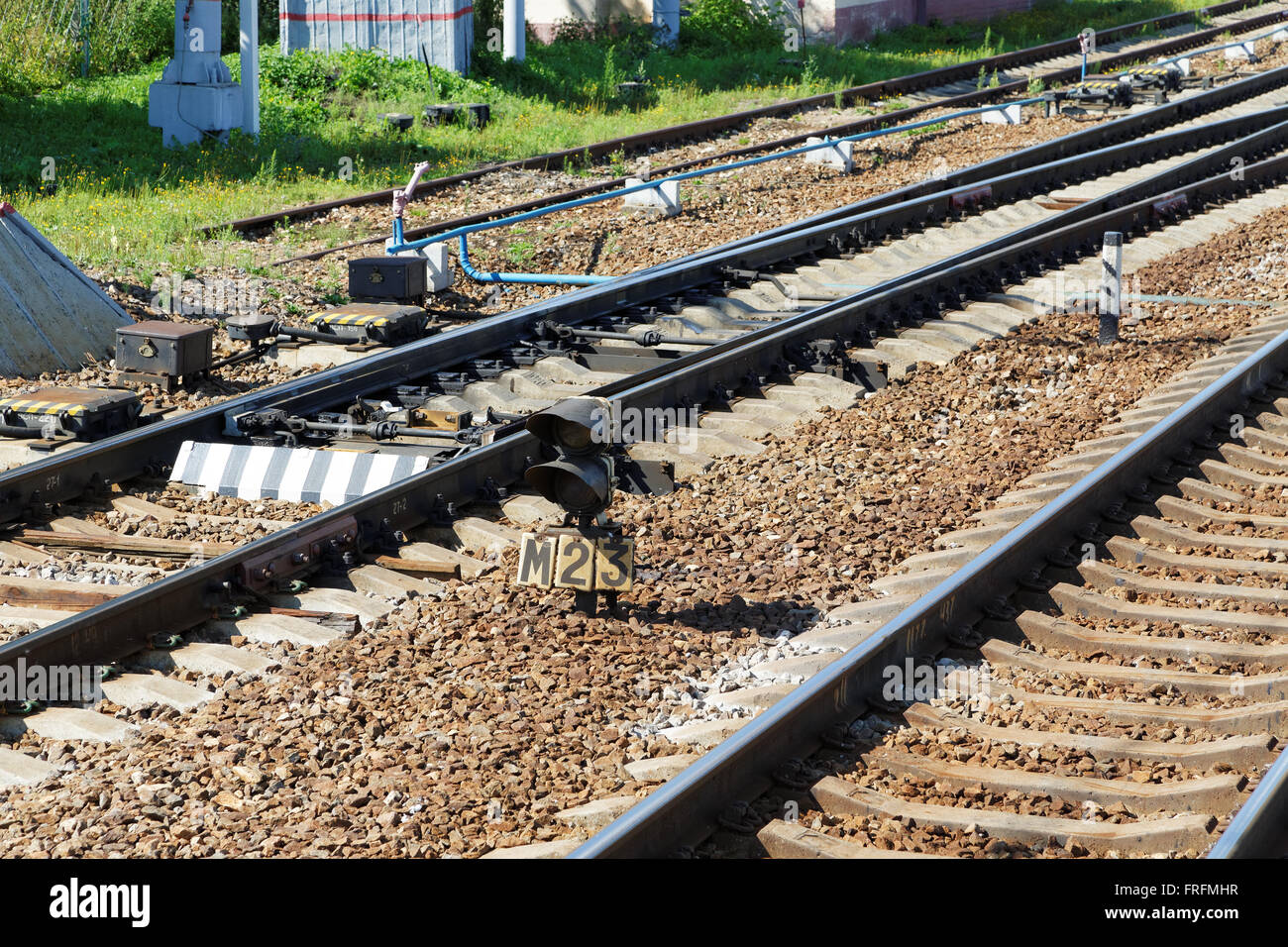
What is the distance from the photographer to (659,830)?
457cm

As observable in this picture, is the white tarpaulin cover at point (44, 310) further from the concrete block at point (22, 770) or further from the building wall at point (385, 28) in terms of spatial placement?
the building wall at point (385, 28)

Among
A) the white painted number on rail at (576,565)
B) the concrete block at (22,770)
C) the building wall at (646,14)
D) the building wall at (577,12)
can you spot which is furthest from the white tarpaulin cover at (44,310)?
the building wall at (577,12)

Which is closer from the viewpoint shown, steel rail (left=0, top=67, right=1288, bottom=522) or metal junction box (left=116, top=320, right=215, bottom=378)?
steel rail (left=0, top=67, right=1288, bottom=522)

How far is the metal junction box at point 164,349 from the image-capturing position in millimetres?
10656

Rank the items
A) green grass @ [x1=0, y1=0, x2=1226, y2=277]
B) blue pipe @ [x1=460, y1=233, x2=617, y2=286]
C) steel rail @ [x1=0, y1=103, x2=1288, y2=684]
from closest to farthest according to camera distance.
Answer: steel rail @ [x1=0, y1=103, x2=1288, y2=684], blue pipe @ [x1=460, y1=233, x2=617, y2=286], green grass @ [x1=0, y1=0, x2=1226, y2=277]

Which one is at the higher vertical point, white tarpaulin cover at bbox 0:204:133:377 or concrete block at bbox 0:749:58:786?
white tarpaulin cover at bbox 0:204:133:377

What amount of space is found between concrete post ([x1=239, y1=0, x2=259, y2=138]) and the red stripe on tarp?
19.9 feet

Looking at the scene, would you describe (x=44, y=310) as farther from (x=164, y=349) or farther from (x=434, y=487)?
(x=434, y=487)

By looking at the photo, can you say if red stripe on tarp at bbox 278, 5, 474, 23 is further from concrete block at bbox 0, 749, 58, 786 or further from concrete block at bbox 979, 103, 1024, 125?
concrete block at bbox 0, 749, 58, 786

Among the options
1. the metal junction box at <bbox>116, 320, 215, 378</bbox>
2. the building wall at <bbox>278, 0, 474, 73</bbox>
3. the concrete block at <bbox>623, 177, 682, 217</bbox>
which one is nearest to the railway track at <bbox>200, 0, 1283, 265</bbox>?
the concrete block at <bbox>623, 177, 682, 217</bbox>

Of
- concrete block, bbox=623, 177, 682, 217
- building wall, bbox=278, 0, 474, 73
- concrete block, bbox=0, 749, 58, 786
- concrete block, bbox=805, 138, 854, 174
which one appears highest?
building wall, bbox=278, 0, 474, 73

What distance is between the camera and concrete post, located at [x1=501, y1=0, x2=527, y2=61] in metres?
28.6
